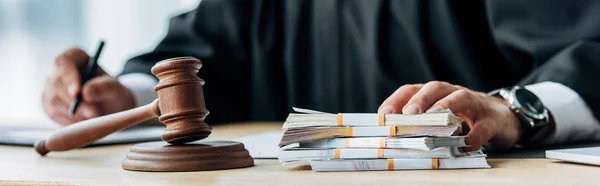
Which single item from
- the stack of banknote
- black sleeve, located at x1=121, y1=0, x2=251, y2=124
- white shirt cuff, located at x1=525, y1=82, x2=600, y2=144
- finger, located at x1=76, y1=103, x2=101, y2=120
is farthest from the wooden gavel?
black sleeve, located at x1=121, y1=0, x2=251, y2=124

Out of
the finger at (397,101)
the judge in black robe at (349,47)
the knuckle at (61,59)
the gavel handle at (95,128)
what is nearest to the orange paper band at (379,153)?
the finger at (397,101)

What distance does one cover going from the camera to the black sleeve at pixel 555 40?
141 centimetres

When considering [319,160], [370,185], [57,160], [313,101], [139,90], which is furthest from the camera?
[313,101]

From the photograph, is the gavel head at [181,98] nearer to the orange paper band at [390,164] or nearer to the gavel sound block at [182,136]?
the gavel sound block at [182,136]

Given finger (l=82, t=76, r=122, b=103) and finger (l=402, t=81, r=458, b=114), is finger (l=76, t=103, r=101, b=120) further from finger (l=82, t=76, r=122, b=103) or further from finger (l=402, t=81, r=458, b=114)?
finger (l=402, t=81, r=458, b=114)

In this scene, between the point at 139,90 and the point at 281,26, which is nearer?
the point at 139,90

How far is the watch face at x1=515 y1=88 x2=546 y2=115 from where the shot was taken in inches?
47.6

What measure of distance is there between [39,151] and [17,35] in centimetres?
249

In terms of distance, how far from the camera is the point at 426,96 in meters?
1.00

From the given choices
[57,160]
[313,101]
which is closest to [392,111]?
[57,160]

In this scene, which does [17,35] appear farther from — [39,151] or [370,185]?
[370,185]

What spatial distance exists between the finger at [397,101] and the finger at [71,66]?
2.65 ft

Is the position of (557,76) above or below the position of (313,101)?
above

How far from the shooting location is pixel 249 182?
797 mm
